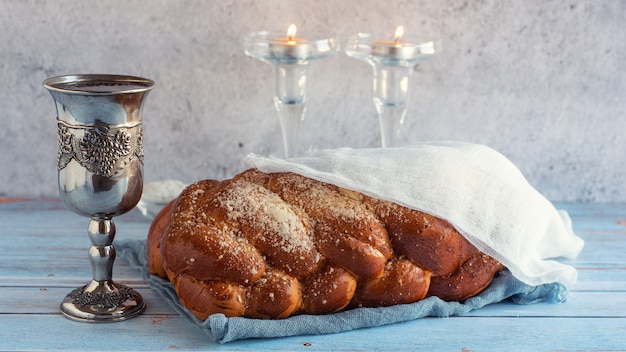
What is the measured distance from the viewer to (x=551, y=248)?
1417 millimetres

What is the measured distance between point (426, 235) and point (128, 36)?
911mm

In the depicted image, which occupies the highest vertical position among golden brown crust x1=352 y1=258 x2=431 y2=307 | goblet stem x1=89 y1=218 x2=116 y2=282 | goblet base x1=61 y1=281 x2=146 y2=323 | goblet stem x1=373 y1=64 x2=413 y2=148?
goblet stem x1=373 y1=64 x2=413 y2=148

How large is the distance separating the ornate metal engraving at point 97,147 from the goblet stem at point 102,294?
10 centimetres

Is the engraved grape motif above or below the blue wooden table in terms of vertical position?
above

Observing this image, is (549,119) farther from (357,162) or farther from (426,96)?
(357,162)

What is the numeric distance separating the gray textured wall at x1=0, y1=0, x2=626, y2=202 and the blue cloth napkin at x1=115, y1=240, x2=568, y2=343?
565mm

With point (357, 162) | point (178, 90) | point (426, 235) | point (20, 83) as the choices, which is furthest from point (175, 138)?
point (426, 235)

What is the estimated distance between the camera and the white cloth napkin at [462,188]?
3.92 ft

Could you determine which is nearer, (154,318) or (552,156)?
(154,318)

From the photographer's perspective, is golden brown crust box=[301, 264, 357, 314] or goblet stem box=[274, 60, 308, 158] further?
goblet stem box=[274, 60, 308, 158]

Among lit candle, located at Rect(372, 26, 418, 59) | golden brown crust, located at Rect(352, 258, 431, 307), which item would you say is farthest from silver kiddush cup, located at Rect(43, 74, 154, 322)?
lit candle, located at Rect(372, 26, 418, 59)

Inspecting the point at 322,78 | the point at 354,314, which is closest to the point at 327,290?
the point at 354,314

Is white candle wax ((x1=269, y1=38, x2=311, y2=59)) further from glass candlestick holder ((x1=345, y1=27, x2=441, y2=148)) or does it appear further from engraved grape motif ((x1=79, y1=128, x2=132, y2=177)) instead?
engraved grape motif ((x1=79, y1=128, x2=132, y2=177))

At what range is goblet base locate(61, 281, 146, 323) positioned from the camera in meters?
1.13
